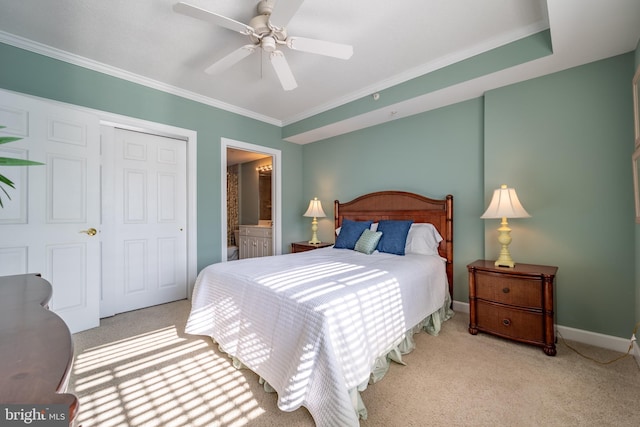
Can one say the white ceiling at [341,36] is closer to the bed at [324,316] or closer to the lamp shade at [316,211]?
the bed at [324,316]

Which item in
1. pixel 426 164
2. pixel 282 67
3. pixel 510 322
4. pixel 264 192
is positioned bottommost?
pixel 510 322

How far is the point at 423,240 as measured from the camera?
3074mm

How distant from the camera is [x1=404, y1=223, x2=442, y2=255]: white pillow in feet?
9.99

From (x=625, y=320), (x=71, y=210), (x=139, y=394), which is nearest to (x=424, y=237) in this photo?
(x=625, y=320)

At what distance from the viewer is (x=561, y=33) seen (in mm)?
1965

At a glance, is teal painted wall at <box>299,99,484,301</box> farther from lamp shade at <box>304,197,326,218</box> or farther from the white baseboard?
the white baseboard

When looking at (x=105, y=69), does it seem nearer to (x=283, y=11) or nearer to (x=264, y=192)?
(x=283, y=11)

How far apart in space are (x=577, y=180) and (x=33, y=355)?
3395 millimetres

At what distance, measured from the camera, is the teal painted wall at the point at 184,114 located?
2490 millimetres

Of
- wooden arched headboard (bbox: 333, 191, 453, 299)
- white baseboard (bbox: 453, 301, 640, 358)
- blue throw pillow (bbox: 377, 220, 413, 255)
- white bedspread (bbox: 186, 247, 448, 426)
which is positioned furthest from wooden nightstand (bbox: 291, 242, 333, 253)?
white baseboard (bbox: 453, 301, 640, 358)

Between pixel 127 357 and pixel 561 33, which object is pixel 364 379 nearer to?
pixel 127 357

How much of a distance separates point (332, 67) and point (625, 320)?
131 inches

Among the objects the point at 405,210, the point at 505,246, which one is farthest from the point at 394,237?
the point at 505,246

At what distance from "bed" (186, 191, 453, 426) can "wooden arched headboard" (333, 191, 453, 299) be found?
5.0 inches
